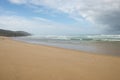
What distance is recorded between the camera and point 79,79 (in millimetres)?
4000

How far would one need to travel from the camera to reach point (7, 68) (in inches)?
186

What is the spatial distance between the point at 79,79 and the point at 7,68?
2400 mm

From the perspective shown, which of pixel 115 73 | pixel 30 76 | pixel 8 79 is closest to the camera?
pixel 8 79

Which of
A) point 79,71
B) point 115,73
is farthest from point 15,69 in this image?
point 115,73

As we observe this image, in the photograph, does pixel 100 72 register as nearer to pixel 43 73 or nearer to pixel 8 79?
pixel 43 73

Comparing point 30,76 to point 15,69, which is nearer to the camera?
point 30,76

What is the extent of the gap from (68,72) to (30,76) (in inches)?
47.1

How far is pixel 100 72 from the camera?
184 inches

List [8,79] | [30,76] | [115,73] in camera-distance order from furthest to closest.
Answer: [115,73], [30,76], [8,79]

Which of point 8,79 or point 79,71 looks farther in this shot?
point 79,71

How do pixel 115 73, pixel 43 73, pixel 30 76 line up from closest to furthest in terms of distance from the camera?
1. pixel 30 76
2. pixel 43 73
3. pixel 115 73

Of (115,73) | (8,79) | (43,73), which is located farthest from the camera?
(115,73)

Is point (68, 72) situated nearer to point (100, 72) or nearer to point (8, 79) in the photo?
point (100, 72)

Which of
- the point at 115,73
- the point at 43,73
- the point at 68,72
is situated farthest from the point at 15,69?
the point at 115,73
